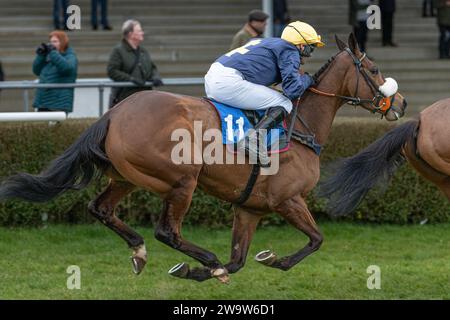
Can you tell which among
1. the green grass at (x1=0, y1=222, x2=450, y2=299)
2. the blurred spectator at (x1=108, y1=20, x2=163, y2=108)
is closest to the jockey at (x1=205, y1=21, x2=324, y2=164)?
the green grass at (x1=0, y1=222, x2=450, y2=299)

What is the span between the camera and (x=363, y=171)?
819 centimetres

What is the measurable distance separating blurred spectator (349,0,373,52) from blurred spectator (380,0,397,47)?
0.82 ft

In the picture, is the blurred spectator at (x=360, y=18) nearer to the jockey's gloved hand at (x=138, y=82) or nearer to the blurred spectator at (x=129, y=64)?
the blurred spectator at (x=129, y=64)

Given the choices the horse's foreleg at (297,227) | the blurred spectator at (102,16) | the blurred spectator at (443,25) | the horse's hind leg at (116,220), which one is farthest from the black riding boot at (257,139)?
the blurred spectator at (443,25)

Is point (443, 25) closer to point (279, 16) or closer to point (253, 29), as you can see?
point (279, 16)

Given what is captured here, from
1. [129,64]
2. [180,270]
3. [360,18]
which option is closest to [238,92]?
[180,270]

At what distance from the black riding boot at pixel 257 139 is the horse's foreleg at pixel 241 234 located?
18.8 inches

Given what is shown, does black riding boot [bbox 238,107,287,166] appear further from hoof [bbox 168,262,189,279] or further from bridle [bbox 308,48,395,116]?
hoof [bbox 168,262,189,279]

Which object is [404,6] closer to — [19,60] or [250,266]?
[19,60]

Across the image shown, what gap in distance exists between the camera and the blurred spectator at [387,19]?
50.3ft

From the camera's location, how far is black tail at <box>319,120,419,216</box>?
26.5 ft

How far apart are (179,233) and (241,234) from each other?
53 cm

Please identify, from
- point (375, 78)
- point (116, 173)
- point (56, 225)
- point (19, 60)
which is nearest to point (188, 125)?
point (116, 173)

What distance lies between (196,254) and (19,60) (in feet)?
27.0
